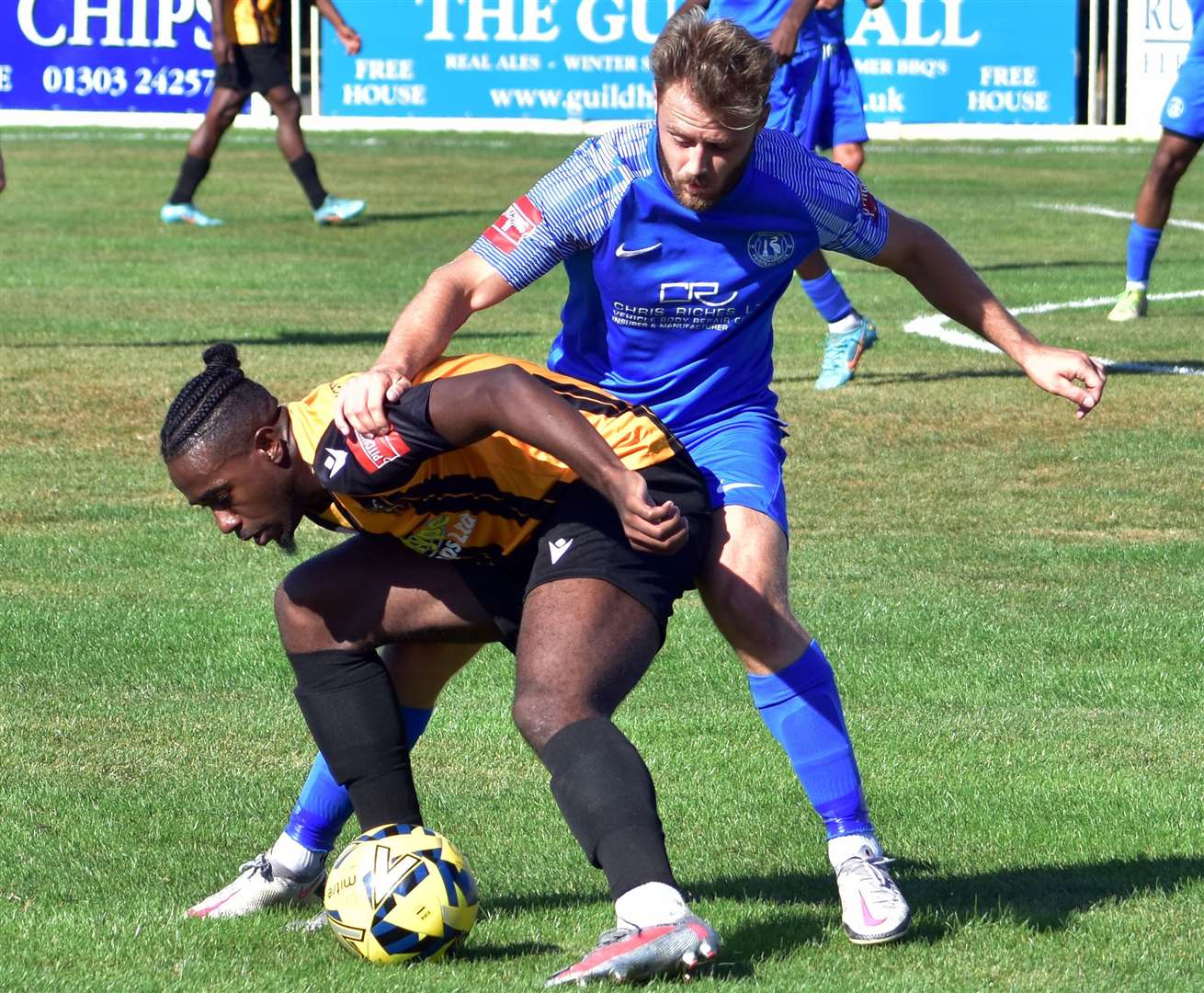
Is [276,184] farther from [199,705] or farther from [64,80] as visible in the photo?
[199,705]

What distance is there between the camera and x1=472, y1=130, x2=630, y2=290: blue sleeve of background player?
438 cm

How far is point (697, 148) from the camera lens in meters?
4.22

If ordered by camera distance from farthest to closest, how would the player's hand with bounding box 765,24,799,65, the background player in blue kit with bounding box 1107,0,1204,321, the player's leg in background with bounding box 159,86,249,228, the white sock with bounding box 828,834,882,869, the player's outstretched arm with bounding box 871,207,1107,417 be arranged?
the player's leg in background with bounding box 159,86,249,228, the background player in blue kit with bounding box 1107,0,1204,321, the player's hand with bounding box 765,24,799,65, the player's outstretched arm with bounding box 871,207,1107,417, the white sock with bounding box 828,834,882,869

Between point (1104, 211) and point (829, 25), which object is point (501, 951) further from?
point (1104, 211)

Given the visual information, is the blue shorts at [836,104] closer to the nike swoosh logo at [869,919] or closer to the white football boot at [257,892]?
the white football boot at [257,892]

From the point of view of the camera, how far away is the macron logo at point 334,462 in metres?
3.95

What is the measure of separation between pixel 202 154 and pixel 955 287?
13175 mm

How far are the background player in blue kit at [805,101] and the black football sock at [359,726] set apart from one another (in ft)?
16.6

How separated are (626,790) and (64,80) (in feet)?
90.6

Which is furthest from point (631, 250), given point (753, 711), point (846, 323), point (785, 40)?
point (846, 323)

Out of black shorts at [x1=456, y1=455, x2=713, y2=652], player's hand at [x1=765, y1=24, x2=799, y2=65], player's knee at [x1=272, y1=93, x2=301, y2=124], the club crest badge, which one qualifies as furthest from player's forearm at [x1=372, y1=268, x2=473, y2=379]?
player's knee at [x1=272, y1=93, x2=301, y2=124]

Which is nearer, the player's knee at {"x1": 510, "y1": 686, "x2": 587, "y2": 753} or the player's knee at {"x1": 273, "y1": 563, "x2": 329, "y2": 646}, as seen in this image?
the player's knee at {"x1": 510, "y1": 686, "x2": 587, "y2": 753}

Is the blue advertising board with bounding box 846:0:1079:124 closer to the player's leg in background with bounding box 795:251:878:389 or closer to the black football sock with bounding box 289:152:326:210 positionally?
the black football sock with bounding box 289:152:326:210

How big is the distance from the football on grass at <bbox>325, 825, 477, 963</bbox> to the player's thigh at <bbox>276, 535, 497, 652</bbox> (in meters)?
0.42
